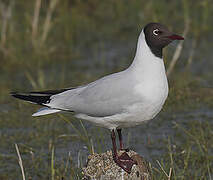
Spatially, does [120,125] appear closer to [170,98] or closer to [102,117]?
[102,117]

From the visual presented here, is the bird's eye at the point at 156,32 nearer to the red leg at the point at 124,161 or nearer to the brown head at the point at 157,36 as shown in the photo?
the brown head at the point at 157,36

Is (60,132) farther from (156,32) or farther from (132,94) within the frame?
(156,32)

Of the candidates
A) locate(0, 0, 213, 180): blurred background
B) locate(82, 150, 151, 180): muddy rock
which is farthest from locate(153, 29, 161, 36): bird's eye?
locate(0, 0, 213, 180): blurred background

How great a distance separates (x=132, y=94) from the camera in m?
4.31


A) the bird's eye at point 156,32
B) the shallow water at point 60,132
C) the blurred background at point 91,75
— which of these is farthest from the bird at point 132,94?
the shallow water at point 60,132

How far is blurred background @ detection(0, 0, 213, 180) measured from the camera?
575 centimetres

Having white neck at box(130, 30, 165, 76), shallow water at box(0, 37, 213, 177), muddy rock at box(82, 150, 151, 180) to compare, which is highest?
white neck at box(130, 30, 165, 76)

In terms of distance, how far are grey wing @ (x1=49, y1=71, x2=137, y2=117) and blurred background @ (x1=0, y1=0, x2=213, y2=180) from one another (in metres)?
0.37

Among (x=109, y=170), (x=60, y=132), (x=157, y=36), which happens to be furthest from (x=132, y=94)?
(x=60, y=132)

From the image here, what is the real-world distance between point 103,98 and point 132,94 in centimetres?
33

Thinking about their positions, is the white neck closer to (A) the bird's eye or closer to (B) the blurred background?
(A) the bird's eye

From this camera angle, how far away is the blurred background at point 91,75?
575cm

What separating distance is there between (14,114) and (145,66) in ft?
10.0

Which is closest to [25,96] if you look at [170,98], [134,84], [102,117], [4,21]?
[102,117]
